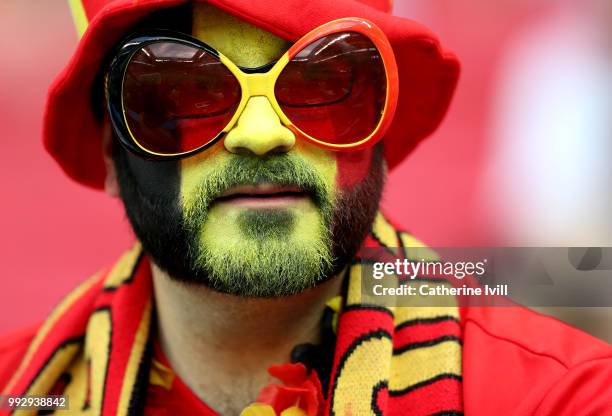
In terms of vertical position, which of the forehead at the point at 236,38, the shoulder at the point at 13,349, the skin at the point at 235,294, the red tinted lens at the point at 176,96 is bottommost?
the shoulder at the point at 13,349

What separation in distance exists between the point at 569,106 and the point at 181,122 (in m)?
2.59

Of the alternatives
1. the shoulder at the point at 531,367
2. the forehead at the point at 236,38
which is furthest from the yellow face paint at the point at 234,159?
the shoulder at the point at 531,367

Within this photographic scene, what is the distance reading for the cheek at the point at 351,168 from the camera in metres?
1.68

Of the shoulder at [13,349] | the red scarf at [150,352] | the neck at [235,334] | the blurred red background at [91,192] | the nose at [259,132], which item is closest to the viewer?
the nose at [259,132]

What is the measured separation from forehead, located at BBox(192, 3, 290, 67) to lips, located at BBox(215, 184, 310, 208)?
0.23 metres

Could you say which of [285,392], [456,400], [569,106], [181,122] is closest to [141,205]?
[181,122]

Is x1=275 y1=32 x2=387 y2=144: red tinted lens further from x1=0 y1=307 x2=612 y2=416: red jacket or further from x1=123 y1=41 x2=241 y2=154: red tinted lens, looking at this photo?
x1=0 y1=307 x2=612 y2=416: red jacket

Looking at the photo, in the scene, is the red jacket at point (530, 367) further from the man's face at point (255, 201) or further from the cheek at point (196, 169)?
the cheek at point (196, 169)

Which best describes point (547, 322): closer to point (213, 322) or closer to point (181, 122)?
point (213, 322)

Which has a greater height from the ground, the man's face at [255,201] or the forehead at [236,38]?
the forehead at [236,38]

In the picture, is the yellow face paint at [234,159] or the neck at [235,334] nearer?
the yellow face paint at [234,159]

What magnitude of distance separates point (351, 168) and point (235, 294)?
1.14 ft

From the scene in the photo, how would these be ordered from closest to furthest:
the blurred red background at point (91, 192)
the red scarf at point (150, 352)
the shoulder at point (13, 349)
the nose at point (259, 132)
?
the nose at point (259, 132) < the red scarf at point (150, 352) < the shoulder at point (13, 349) < the blurred red background at point (91, 192)

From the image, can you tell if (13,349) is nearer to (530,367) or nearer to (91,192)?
(530,367)
